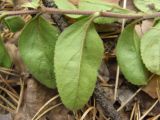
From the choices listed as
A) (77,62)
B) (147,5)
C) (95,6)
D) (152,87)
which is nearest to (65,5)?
(95,6)

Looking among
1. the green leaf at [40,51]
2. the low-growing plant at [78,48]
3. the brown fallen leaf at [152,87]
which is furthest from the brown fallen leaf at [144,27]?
the green leaf at [40,51]

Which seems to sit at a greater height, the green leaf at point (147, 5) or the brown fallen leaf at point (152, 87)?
the green leaf at point (147, 5)

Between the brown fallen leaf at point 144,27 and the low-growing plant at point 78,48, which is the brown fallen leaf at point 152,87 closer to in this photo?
the low-growing plant at point 78,48

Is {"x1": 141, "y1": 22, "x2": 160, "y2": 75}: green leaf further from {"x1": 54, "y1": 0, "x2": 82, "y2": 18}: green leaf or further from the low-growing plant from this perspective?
{"x1": 54, "y1": 0, "x2": 82, "y2": 18}: green leaf

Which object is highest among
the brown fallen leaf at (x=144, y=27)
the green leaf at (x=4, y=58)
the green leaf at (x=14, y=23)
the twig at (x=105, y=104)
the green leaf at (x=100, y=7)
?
the green leaf at (x=100, y=7)

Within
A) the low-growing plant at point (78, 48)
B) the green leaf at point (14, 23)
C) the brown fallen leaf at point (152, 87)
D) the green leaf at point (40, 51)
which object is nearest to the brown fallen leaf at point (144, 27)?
the low-growing plant at point (78, 48)

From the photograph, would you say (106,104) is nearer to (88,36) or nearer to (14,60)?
(88,36)

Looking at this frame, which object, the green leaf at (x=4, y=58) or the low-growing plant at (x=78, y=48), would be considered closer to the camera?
the low-growing plant at (x=78, y=48)
